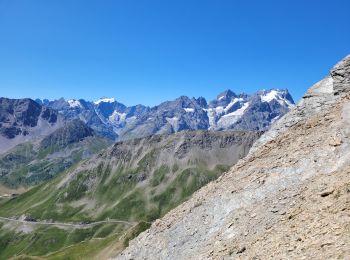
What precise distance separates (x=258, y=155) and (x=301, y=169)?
7.73 metres

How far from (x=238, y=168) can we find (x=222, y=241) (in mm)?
11098

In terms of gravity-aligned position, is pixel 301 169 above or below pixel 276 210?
above

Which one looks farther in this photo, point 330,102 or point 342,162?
point 330,102

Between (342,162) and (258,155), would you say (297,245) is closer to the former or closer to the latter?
(342,162)

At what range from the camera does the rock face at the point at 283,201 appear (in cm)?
2330

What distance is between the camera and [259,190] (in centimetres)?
3262

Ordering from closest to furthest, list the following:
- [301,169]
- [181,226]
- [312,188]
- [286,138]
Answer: [312,188] < [301,169] < [181,226] < [286,138]

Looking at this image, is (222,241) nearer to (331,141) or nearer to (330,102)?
(331,141)

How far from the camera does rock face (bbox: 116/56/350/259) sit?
2330 centimetres

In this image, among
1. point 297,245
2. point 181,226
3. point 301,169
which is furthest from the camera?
point 181,226

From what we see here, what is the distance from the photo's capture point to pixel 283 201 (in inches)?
1152

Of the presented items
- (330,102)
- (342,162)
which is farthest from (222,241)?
(330,102)

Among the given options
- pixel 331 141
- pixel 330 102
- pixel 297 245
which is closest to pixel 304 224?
pixel 297 245

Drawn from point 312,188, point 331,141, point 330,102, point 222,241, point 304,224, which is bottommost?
point 222,241
